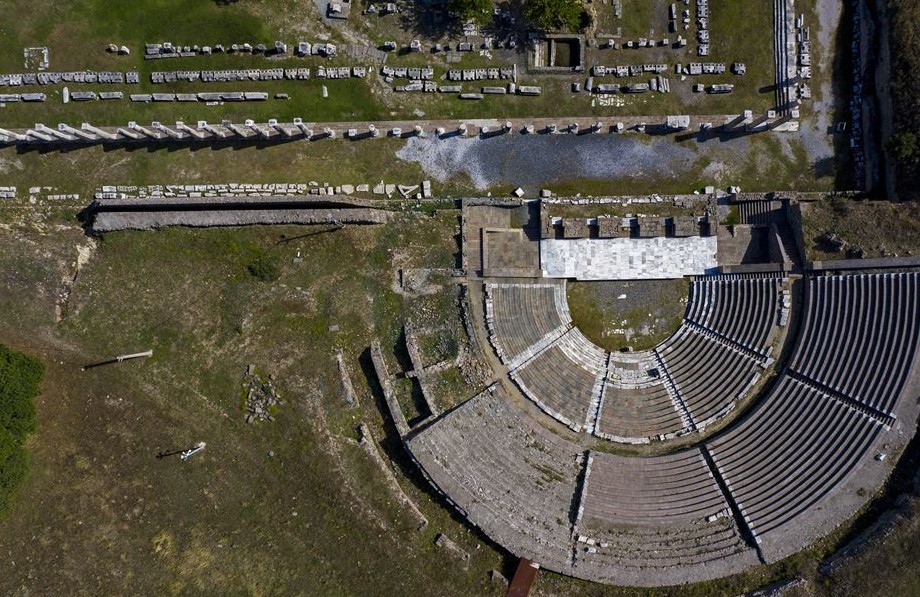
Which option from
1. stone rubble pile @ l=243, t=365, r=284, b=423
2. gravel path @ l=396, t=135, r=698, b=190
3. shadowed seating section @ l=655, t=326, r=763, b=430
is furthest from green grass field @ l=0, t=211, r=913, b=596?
shadowed seating section @ l=655, t=326, r=763, b=430

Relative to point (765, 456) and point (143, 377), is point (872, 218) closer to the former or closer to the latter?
point (765, 456)

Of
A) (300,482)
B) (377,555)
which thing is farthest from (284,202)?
(377,555)

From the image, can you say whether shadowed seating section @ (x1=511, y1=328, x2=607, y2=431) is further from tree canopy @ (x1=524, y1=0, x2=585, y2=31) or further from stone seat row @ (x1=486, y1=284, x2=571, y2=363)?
tree canopy @ (x1=524, y1=0, x2=585, y2=31)

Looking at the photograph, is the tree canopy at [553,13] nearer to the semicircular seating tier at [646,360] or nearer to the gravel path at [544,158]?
the gravel path at [544,158]

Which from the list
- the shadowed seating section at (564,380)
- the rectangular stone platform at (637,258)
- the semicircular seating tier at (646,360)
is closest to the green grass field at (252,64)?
the rectangular stone platform at (637,258)

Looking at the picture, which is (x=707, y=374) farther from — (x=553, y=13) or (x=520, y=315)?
(x=553, y=13)

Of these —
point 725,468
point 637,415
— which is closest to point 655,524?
point 725,468
